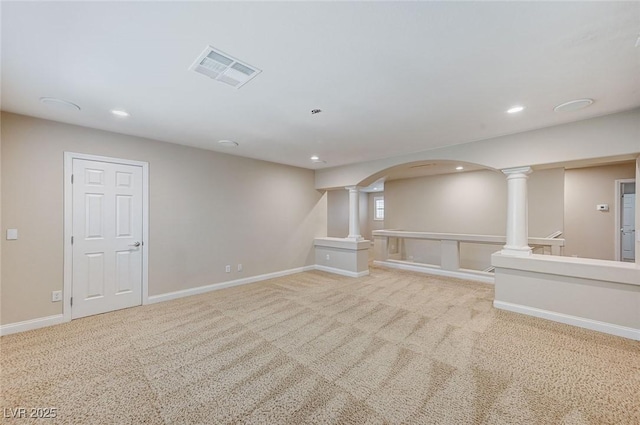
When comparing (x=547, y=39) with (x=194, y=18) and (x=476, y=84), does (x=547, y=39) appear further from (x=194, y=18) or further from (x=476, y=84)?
(x=194, y=18)

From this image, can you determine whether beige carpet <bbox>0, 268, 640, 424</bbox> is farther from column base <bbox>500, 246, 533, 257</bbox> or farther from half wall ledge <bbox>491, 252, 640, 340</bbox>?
column base <bbox>500, 246, 533, 257</bbox>

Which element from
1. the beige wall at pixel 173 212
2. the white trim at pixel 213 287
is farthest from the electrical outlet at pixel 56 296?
the white trim at pixel 213 287

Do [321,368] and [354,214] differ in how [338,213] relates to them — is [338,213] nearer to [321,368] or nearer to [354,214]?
[354,214]

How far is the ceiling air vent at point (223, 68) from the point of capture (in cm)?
189

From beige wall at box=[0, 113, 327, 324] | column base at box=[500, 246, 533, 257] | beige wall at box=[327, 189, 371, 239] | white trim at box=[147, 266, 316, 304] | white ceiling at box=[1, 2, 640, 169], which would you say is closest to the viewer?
white ceiling at box=[1, 2, 640, 169]

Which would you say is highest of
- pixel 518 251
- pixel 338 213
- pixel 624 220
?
pixel 338 213

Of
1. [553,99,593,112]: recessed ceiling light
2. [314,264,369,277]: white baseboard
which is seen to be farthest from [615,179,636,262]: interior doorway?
[314,264,369,277]: white baseboard

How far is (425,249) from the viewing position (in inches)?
315

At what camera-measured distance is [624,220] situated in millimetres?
5695

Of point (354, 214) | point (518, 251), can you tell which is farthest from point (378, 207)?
point (518, 251)

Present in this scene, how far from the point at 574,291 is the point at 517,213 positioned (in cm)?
114

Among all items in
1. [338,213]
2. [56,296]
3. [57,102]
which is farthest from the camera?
[338,213]

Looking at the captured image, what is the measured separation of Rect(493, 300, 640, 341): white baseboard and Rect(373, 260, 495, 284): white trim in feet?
5.16

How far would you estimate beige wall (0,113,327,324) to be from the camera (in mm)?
3014
